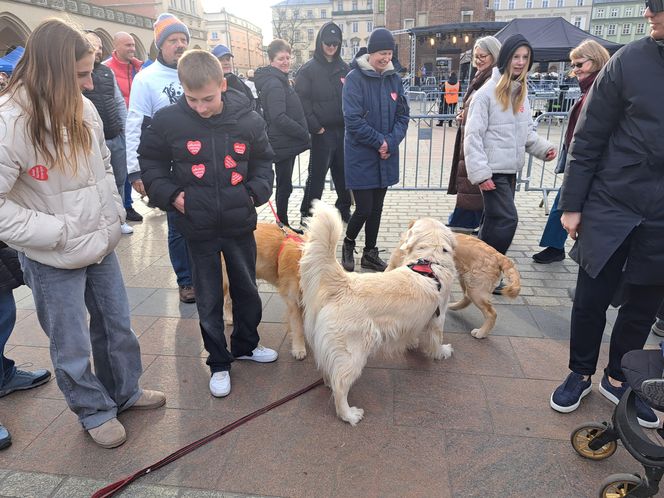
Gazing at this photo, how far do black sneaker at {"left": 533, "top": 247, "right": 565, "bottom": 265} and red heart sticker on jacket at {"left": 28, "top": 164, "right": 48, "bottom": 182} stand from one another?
4.94 m

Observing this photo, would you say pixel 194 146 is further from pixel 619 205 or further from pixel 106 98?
pixel 106 98

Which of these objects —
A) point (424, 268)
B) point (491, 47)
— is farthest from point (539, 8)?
point (424, 268)

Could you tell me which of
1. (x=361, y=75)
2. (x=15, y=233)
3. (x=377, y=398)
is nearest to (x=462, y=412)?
(x=377, y=398)

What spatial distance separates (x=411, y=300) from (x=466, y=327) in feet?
4.36

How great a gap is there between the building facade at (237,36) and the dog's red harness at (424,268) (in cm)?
8485

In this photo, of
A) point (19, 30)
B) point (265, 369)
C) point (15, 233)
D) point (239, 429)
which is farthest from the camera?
point (19, 30)

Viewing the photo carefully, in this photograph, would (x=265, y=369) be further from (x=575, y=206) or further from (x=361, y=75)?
(x=361, y=75)

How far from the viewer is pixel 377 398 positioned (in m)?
2.89

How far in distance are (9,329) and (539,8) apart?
8222 cm

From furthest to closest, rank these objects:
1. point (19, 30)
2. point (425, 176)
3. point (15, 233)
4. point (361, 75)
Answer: point (19, 30), point (425, 176), point (361, 75), point (15, 233)

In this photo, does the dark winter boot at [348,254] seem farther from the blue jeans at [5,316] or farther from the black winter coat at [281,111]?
the blue jeans at [5,316]

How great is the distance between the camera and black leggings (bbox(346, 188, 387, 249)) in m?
4.73

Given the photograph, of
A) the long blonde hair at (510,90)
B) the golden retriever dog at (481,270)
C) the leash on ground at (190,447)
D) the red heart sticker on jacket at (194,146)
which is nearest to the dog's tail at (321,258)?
the leash on ground at (190,447)

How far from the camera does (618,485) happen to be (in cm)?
198
